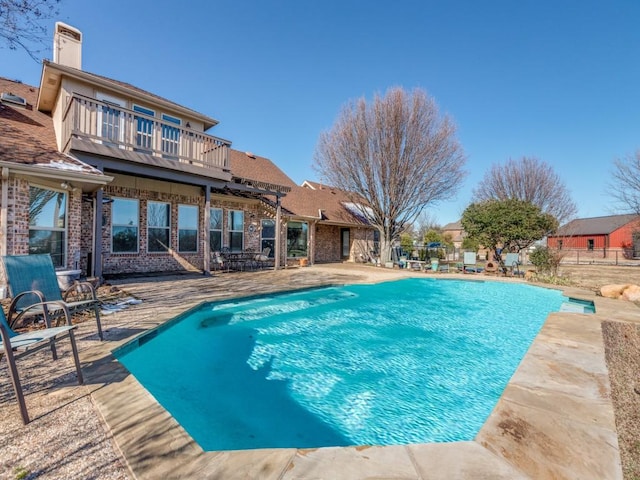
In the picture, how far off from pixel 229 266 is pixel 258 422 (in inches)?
417

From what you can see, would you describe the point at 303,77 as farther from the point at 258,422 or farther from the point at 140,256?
the point at 258,422

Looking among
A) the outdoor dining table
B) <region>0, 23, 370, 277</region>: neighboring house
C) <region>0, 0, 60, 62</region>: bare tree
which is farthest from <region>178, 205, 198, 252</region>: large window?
<region>0, 0, 60, 62</region>: bare tree

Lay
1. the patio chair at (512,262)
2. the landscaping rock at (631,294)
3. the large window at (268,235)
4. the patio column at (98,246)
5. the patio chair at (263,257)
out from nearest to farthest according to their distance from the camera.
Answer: the patio column at (98,246) → the landscaping rock at (631,294) → the patio chair at (263,257) → the patio chair at (512,262) → the large window at (268,235)

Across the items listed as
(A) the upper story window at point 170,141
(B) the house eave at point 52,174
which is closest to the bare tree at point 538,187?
(A) the upper story window at point 170,141

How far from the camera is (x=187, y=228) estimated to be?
12.7m

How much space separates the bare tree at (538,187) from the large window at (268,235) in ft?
64.3

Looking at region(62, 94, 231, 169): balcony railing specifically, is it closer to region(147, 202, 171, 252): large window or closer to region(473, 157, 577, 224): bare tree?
region(147, 202, 171, 252): large window

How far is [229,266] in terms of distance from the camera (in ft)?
44.6

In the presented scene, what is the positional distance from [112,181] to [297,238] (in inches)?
380

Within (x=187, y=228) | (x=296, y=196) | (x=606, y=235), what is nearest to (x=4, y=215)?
(x=187, y=228)

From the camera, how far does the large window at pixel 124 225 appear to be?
35.5 ft

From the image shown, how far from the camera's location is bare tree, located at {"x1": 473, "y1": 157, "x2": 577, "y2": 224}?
82.6 ft

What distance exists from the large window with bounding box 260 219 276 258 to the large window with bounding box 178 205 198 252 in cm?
362

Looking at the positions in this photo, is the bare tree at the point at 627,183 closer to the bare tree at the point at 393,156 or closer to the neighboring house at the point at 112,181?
the bare tree at the point at 393,156
